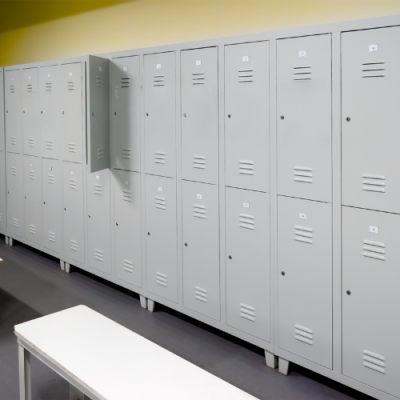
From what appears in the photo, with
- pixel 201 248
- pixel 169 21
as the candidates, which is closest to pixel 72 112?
pixel 169 21

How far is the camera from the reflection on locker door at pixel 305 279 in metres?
2.99

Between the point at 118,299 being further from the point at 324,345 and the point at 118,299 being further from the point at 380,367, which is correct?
the point at 380,367

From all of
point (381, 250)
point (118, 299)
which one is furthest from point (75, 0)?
point (381, 250)

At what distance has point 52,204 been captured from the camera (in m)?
5.44

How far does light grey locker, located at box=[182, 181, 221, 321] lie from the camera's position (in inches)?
145

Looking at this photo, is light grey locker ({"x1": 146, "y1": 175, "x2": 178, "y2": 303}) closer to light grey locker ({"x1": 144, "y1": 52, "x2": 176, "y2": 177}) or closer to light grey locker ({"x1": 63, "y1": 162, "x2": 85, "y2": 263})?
light grey locker ({"x1": 144, "y1": 52, "x2": 176, "y2": 177})

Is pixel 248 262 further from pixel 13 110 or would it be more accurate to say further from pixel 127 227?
pixel 13 110

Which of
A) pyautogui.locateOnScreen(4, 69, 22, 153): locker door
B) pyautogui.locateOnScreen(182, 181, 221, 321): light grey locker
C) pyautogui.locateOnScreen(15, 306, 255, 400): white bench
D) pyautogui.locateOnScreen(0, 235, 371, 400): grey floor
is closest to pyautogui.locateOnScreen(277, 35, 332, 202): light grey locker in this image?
pyautogui.locateOnScreen(182, 181, 221, 321): light grey locker

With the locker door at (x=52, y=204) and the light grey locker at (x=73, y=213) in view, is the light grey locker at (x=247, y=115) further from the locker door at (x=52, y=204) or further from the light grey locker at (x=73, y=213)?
the locker door at (x=52, y=204)

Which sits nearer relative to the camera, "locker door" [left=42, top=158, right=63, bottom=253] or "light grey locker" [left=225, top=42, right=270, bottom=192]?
"light grey locker" [left=225, top=42, right=270, bottom=192]

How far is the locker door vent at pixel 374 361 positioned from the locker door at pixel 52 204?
11.7 feet

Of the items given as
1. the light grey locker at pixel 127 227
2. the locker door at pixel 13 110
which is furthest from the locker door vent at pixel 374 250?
the locker door at pixel 13 110

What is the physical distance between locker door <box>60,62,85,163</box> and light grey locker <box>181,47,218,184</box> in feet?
4.51

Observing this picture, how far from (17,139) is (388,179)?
463cm
